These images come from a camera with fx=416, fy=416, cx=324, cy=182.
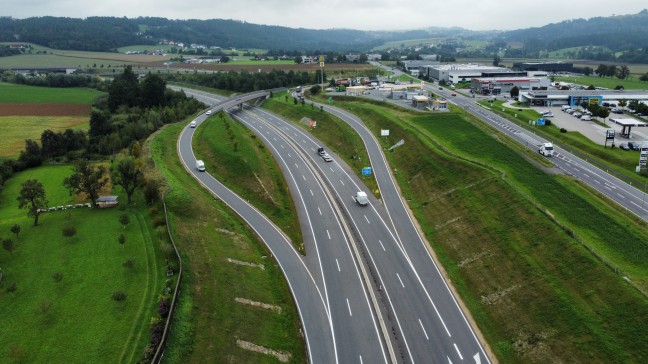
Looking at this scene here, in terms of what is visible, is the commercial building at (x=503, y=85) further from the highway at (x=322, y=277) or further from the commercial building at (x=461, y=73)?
the highway at (x=322, y=277)

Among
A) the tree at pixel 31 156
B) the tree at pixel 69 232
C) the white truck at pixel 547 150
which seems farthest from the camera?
the tree at pixel 31 156

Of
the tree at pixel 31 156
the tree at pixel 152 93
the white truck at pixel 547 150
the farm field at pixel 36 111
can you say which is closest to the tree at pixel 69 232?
the tree at pixel 31 156

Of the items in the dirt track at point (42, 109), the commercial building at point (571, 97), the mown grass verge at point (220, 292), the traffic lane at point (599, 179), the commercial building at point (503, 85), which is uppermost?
the commercial building at point (503, 85)

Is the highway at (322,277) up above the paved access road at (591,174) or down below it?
below

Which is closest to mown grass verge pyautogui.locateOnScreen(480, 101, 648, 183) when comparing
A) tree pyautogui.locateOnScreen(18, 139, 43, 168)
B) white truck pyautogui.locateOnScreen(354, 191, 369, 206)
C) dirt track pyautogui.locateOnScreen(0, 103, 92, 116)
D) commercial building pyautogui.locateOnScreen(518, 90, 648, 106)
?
commercial building pyautogui.locateOnScreen(518, 90, 648, 106)

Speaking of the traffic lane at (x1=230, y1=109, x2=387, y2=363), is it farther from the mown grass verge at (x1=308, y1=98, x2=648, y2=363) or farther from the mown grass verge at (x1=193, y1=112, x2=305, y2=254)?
the mown grass verge at (x1=308, y1=98, x2=648, y2=363)

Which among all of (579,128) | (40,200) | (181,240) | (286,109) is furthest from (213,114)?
(579,128)
